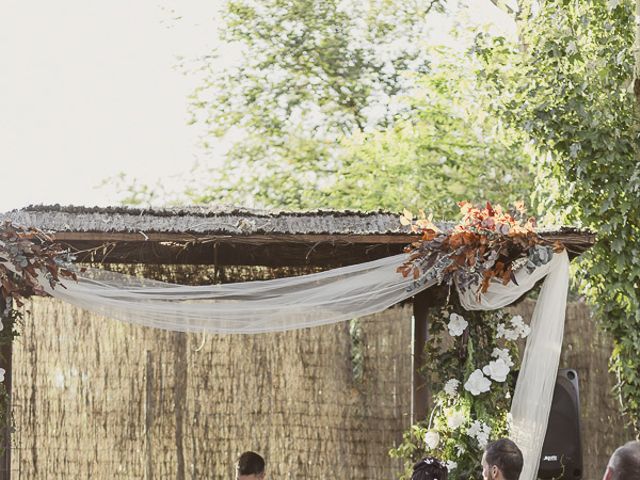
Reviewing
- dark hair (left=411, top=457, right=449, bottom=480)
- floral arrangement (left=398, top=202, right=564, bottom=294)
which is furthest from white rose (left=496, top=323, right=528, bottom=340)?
dark hair (left=411, top=457, right=449, bottom=480)

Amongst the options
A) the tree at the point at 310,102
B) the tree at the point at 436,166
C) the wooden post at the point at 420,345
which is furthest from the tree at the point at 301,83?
the wooden post at the point at 420,345

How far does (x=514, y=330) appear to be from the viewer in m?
6.42

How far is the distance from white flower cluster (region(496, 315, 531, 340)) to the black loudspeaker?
525 mm

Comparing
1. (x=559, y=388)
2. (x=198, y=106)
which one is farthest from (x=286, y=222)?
(x=198, y=106)

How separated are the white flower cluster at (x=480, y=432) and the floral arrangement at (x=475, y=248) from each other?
0.74 m

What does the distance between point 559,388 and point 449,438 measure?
869mm

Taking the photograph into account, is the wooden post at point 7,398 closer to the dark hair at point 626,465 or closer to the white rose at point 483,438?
the white rose at point 483,438

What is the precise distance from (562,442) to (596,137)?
2.26 meters

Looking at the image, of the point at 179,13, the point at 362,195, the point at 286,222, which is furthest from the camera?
the point at 179,13

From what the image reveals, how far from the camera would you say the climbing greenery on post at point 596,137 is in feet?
25.6

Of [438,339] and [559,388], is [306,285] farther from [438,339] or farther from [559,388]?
[559,388]

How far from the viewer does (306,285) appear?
6.26m

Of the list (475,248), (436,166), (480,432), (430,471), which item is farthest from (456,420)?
(436,166)

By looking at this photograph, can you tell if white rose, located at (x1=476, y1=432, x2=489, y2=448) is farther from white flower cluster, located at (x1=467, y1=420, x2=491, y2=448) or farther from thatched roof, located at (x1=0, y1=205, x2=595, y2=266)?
thatched roof, located at (x1=0, y1=205, x2=595, y2=266)
